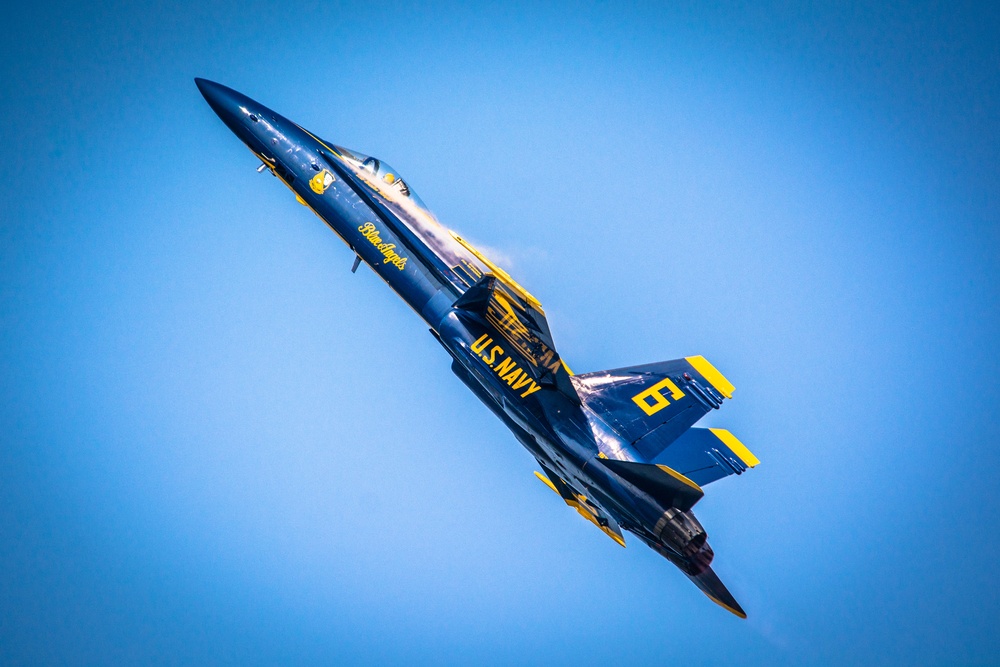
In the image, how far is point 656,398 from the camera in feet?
52.2

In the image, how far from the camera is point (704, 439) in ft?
52.6

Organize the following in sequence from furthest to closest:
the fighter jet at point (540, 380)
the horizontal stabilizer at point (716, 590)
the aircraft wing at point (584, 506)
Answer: the aircraft wing at point (584, 506)
the horizontal stabilizer at point (716, 590)
the fighter jet at point (540, 380)

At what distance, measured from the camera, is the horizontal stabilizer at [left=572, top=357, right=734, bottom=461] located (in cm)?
1570

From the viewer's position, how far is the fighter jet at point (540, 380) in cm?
1464

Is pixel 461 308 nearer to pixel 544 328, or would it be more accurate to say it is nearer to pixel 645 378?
pixel 544 328

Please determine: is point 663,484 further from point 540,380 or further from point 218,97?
point 218,97

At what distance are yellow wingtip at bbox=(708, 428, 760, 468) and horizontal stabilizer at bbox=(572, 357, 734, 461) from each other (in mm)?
563

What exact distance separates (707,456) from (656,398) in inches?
61.8

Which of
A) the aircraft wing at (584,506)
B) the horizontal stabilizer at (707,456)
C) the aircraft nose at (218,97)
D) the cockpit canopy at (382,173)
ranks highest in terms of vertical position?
the aircraft nose at (218,97)

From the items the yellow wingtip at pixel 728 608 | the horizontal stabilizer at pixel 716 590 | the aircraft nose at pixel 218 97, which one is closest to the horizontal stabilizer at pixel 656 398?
the horizontal stabilizer at pixel 716 590

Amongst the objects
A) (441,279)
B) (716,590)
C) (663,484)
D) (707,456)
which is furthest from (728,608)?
(441,279)

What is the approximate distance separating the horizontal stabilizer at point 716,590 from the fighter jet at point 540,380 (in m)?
0.03

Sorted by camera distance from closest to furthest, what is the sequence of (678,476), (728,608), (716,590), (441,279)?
1. (678,476)
2. (716,590)
3. (728,608)
4. (441,279)

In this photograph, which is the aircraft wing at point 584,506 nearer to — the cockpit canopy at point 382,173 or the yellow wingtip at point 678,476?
the yellow wingtip at point 678,476
